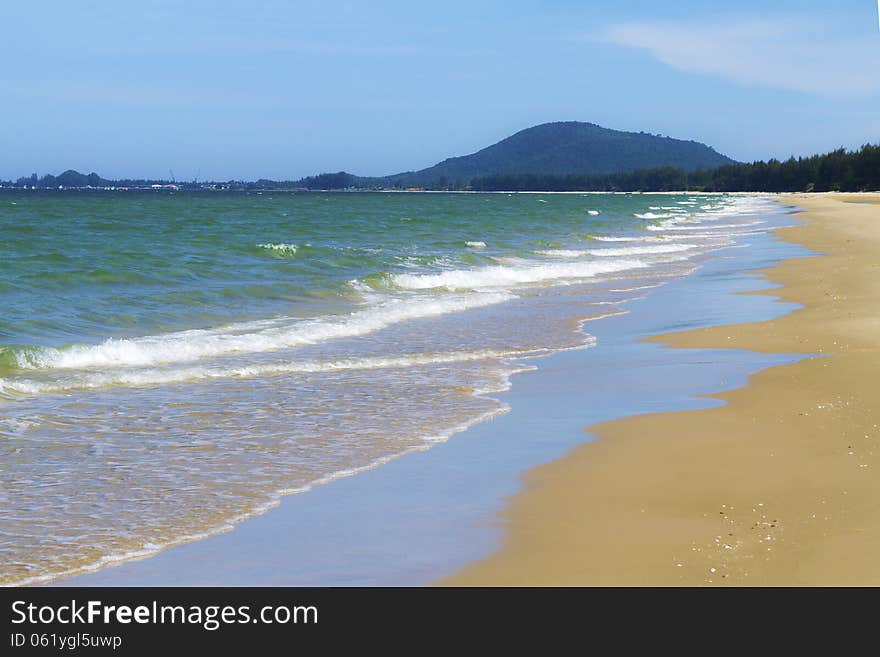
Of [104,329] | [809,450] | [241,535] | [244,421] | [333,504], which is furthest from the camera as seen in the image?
[104,329]

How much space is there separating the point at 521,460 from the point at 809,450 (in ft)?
6.75

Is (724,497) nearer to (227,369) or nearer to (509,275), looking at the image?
(227,369)

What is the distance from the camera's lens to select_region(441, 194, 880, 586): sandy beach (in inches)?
202

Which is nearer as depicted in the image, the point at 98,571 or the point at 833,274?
the point at 98,571

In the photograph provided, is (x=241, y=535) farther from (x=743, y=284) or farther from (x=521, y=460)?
(x=743, y=284)

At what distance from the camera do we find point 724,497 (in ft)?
20.9

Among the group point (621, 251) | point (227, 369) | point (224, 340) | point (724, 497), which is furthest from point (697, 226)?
point (724, 497)

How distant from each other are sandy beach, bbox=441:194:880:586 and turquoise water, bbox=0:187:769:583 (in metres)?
1.62

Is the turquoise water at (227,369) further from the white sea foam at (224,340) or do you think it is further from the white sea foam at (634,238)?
the white sea foam at (634,238)

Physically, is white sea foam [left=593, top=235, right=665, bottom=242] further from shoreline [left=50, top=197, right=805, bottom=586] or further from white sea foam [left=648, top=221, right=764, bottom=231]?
shoreline [left=50, top=197, right=805, bottom=586]

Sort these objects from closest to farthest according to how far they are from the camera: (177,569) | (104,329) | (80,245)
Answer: (177,569), (104,329), (80,245)

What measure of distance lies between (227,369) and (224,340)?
221cm

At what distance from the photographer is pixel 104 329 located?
15.1m

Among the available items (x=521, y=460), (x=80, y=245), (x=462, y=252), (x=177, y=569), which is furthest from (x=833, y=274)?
(x=80, y=245)
